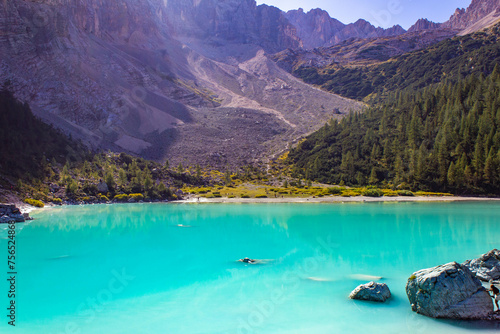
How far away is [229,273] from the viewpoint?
16953 millimetres

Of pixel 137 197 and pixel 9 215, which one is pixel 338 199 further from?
pixel 9 215

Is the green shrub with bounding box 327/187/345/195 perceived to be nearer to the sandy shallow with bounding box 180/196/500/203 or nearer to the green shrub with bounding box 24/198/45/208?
the sandy shallow with bounding box 180/196/500/203

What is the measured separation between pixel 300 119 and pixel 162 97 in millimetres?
50505

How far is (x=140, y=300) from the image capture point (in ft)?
45.0

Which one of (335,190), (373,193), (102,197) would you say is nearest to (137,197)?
(102,197)

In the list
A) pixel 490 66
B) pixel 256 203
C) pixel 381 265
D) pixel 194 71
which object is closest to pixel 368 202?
pixel 256 203

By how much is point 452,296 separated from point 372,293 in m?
2.58

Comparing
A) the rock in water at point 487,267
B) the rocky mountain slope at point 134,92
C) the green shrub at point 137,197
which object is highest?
the rocky mountain slope at point 134,92

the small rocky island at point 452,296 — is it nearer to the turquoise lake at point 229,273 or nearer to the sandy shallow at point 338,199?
the turquoise lake at point 229,273

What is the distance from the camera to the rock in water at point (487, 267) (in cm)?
1425

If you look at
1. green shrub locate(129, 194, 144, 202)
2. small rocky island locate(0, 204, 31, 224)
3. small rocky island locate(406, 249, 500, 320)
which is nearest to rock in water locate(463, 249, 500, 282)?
small rocky island locate(406, 249, 500, 320)

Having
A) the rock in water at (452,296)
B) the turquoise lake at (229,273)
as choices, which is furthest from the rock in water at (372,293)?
the rock in water at (452,296)

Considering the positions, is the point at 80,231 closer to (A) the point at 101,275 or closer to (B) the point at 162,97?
(A) the point at 101,275

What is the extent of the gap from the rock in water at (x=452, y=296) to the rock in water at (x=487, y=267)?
3.34m
